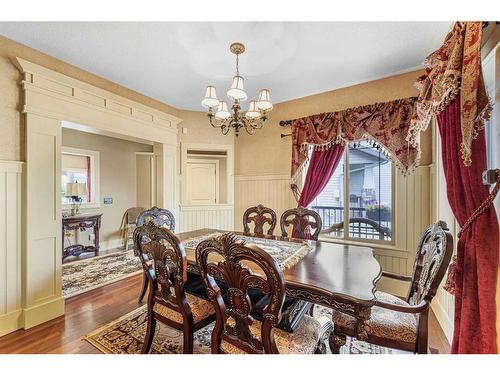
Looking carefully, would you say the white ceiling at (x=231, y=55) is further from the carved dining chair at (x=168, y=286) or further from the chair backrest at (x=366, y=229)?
the chair backrest at (x=366, y=229)

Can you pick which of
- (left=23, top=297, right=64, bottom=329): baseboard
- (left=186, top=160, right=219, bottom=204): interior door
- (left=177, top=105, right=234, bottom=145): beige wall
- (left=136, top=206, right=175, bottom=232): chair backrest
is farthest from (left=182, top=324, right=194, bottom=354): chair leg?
(left=177, top=105, right=234, bottom=145): beige wall

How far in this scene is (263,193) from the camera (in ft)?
12.5

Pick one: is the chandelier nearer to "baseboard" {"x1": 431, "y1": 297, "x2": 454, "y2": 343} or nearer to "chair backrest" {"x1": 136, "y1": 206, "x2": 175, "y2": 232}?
"chair backrest" {"x1": 136, "y1": 206, "x2": 175, "y2": 232}

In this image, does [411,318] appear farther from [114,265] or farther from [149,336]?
[114,265]

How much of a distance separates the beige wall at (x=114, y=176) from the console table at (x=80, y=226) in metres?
0.56

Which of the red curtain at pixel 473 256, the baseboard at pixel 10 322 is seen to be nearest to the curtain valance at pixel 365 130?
the red curtain at pixel 473 256

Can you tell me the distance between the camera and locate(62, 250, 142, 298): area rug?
2.95 m

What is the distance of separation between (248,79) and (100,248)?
4.49 m

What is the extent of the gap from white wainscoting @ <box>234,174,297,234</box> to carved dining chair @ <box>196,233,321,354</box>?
231 centimetres

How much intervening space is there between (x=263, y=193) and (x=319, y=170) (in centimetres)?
103

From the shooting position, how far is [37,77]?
7.15 ft

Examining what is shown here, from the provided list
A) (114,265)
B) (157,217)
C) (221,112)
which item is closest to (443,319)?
(221,112)
